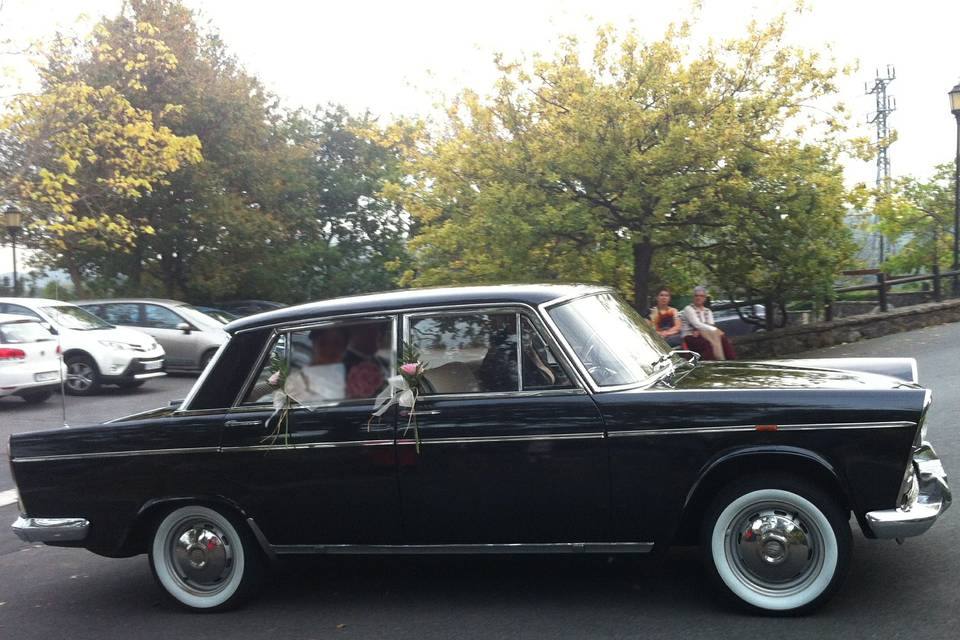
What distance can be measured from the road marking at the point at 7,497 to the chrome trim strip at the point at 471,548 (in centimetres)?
464

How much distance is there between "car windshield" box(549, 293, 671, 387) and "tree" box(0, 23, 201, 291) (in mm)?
18300

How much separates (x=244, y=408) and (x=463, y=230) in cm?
1113

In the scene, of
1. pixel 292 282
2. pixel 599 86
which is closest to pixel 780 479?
pixel 599 86

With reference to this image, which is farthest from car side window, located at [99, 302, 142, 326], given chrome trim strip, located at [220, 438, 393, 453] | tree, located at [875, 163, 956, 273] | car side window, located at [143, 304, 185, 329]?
tree, located at [875, 163, 956, 273]

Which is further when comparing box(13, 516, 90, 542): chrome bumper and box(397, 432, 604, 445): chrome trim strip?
box(13, 516, 90, 542): chrome bumper

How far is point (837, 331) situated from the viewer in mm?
17828

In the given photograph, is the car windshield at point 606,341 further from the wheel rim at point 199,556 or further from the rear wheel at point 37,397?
the rear wheel at point 37,397

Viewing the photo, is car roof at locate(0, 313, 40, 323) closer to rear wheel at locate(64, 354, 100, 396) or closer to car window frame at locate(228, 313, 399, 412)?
rear wheel at locate(64, 354, 100, 396)

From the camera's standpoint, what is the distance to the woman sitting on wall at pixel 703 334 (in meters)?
11.1

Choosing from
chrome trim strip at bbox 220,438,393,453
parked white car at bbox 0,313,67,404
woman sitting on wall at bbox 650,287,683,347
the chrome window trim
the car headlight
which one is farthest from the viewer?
the car headlight

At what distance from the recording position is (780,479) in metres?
4.50

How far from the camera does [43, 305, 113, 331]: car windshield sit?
16.8 meters

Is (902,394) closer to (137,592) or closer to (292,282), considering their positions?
(137,592)

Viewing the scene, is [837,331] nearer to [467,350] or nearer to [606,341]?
[606,341]
